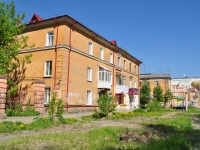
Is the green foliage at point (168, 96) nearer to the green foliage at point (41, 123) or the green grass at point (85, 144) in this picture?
the green foliage at point (41, 123)

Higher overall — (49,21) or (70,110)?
(49,21)

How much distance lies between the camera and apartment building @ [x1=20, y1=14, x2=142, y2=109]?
2022 cm

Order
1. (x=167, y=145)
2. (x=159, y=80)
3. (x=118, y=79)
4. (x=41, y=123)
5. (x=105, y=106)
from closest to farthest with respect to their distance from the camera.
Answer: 1. (x=167, y=145)
2. (x=41, y=123)
3. (x=105, y=106)
4. (x=118, y=79)
5. (x=159, y=80)

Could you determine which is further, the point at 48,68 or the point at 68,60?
the point at 48,68

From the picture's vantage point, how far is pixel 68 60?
2061 centimetres

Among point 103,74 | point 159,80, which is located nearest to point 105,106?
point 103,74

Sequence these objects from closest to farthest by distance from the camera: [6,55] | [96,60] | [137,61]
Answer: [6,55] → [96,60] → [137,61]

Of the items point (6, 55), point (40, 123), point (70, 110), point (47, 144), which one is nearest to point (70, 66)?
point (70, 110)

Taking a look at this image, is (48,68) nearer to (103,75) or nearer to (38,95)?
(38,95)

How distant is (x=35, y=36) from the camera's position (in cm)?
2245

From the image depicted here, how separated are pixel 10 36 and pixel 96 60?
10.6 meters

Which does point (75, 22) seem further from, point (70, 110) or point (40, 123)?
point (40, 123)

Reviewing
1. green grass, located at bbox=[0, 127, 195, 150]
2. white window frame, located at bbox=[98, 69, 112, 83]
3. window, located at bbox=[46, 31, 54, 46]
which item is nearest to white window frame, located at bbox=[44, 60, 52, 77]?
window, located at bbox=[46, 31, 54, 46]

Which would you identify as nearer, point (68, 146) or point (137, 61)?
point (68, 146)
